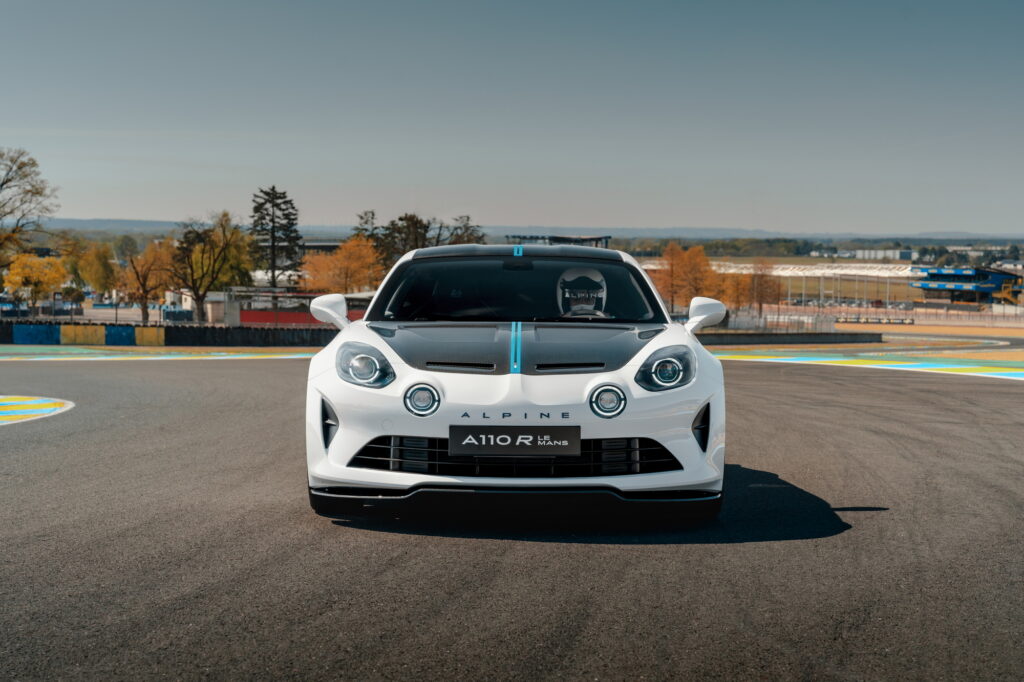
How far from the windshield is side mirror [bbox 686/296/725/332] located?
27cm

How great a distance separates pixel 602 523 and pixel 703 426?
795 millimetres

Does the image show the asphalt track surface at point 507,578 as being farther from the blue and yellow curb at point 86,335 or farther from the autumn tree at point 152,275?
the autumn tree at point 152,275

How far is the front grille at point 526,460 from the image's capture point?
4625mm

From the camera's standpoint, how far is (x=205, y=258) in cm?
10000

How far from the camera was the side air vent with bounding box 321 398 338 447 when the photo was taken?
484 centimetres

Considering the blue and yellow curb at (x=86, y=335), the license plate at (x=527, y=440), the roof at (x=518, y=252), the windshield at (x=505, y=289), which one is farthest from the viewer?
the blue and yellow curb at (x=86, y=335)

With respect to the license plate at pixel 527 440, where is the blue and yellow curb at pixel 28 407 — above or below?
below

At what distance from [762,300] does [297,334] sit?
90244mm

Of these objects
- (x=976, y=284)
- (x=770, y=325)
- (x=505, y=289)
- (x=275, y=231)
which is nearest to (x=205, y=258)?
(x=275, y=231)

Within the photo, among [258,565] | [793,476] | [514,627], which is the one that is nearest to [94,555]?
[258,565]

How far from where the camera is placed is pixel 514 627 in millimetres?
3590

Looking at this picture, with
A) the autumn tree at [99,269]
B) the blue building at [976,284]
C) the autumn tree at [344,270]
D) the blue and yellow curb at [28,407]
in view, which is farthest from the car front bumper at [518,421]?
the autumn tree at [99,269]

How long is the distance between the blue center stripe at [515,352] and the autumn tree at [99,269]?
161m

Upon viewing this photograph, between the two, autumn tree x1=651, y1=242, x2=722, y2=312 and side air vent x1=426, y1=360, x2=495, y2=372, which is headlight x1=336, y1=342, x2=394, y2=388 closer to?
side air vent x1=426, y1=360, x2=495, y2=372
